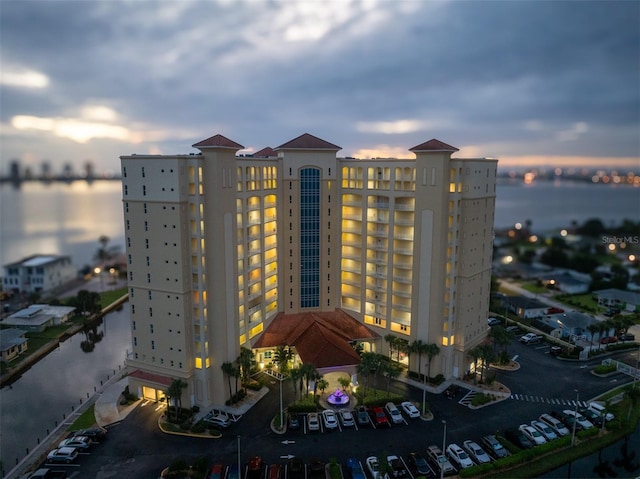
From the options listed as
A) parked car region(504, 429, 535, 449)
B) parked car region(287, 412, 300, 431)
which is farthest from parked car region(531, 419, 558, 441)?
parked car region(287, 412, 300, 431)

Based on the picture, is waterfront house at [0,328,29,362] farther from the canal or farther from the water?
the water

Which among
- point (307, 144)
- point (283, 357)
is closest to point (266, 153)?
point (307, 144)

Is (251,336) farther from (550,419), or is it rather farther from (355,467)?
(550,419)

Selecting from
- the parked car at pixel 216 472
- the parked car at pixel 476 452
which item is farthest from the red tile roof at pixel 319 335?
the parked car at pixel 216 472

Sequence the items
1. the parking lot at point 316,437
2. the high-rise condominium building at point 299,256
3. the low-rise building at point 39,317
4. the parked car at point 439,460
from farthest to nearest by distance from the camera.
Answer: the low-rise building at point 39,317 < the high-rise condominium building at point 299,256 < the parking lot at point 316,437 < the parked car at point 439,460

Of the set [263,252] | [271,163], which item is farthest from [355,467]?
[271,163]

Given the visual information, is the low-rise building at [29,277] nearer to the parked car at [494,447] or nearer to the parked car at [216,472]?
the parked car at [216,472]

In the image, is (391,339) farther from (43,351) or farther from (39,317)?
(39,317)
